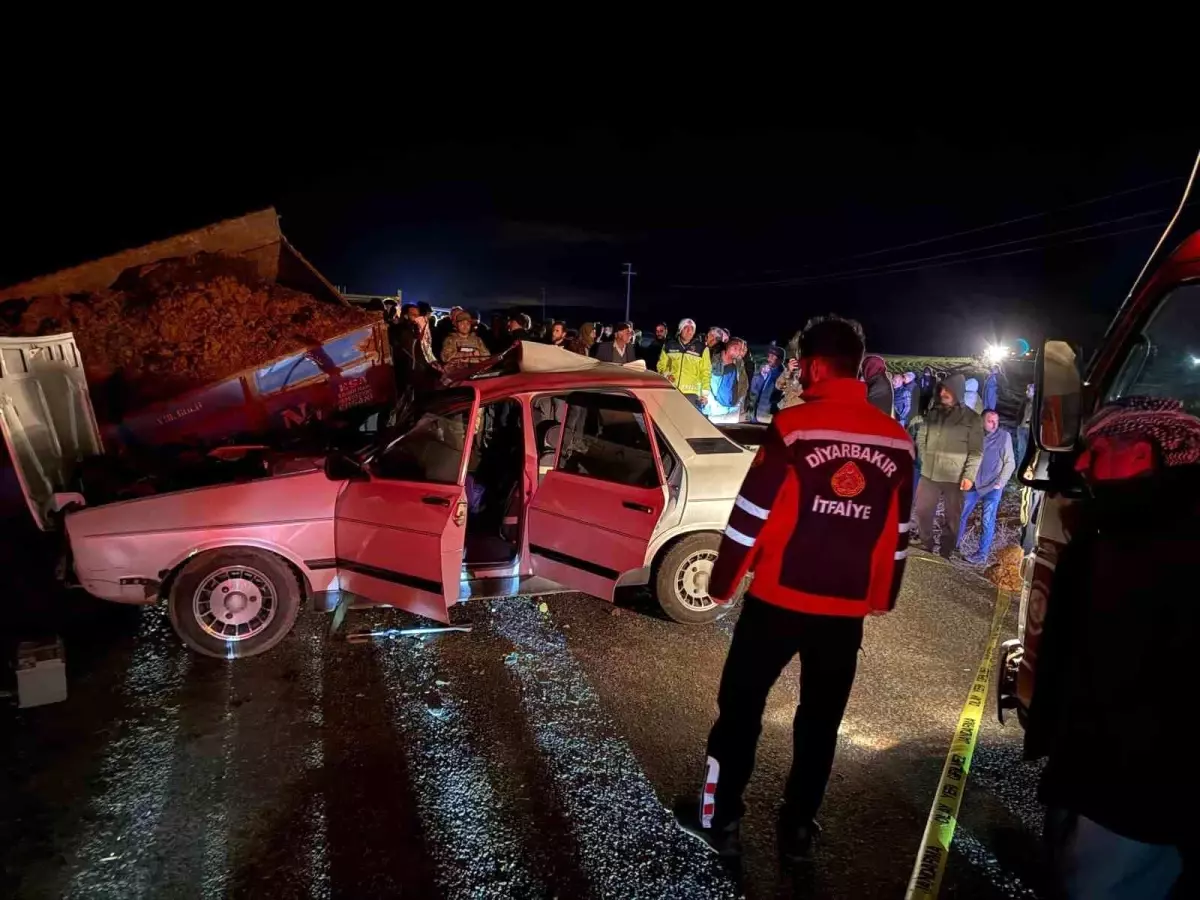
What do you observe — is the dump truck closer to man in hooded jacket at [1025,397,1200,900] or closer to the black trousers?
the black trousers

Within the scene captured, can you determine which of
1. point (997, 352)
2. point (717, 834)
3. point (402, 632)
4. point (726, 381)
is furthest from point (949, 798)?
point (997, 352)

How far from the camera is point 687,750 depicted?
12.0 feet

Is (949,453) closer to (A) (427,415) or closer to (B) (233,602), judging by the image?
(A) (427,415)

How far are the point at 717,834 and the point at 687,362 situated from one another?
274 inches

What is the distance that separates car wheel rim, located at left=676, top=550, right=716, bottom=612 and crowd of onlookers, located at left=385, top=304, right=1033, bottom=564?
52.6 inches

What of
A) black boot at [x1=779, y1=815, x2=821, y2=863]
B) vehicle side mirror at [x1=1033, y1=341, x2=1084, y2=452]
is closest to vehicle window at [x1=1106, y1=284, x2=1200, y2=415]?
vehicle side mirror at [x1=1033, y1=341, x2=1084, y2=452]

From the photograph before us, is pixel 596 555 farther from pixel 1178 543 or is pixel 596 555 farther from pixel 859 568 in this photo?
pixel 1178 543

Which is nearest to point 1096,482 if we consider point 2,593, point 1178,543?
point 1178,543

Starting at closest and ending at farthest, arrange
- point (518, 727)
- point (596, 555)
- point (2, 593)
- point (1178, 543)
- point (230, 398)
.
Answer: point (1178, 543), point (518, 727), point (596, 555), point (2, 593), point (230, 398)

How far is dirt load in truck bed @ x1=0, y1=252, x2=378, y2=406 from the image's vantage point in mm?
6992

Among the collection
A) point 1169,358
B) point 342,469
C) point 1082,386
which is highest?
point 1169,358

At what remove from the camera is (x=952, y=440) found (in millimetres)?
6664

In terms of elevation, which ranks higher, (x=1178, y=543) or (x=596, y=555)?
(x=1178, y=543)

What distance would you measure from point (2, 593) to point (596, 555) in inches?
180
